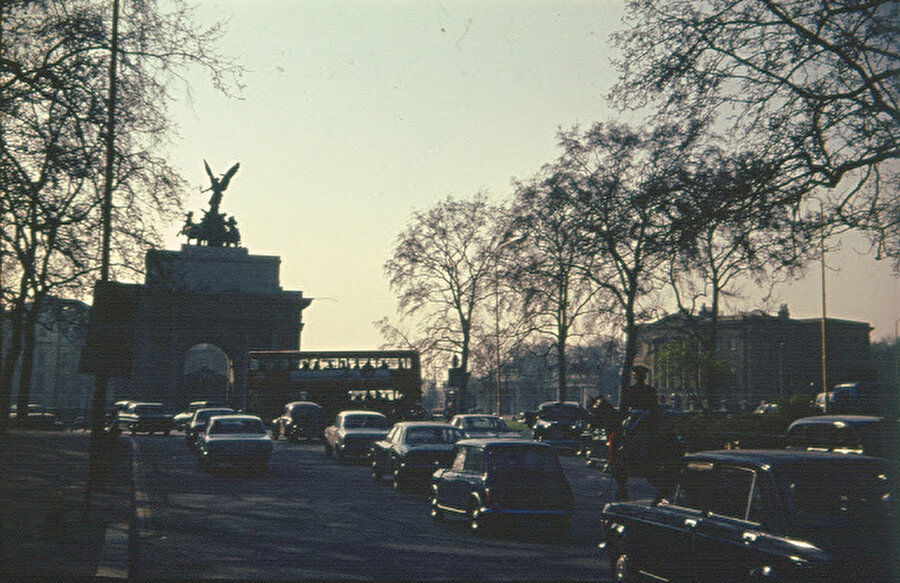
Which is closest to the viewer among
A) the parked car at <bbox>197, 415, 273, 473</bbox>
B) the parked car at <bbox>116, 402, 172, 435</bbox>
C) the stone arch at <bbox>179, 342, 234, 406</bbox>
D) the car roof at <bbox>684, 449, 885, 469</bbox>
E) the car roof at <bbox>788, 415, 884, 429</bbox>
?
the car roof at <bbox>684, 449, 885, 469</bbox>

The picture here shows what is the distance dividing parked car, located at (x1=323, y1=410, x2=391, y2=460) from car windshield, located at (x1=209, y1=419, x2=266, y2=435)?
3471 mm

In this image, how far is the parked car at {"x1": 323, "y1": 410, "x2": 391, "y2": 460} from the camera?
93.0 ft

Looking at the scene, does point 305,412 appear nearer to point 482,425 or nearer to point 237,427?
point 482,425

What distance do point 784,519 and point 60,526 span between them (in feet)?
31.6

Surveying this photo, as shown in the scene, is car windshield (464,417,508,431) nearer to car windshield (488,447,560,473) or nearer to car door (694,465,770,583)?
A: car windshield (488,447,560,473)

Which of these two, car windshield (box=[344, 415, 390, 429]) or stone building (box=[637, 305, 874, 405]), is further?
stone building (box=[637, 305, 874, 405])

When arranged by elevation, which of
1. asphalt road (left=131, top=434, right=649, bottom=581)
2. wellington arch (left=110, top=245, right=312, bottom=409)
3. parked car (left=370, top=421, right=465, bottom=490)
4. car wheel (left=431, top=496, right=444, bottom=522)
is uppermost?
wellington arch (left=110, top=245, right=312, bottom=409)

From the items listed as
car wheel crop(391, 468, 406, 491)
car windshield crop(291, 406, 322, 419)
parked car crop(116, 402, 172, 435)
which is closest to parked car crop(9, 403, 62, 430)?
parked car crop(116, 402, 172, 435)

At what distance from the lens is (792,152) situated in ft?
55.2

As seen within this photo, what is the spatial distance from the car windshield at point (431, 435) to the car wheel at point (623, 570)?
12.7 metres

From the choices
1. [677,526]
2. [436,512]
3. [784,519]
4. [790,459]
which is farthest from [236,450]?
[784,519]

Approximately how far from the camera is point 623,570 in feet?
27.8

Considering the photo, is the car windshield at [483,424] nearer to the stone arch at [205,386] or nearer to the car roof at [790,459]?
the car roof at [790,459]

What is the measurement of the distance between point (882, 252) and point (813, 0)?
4.92 m
